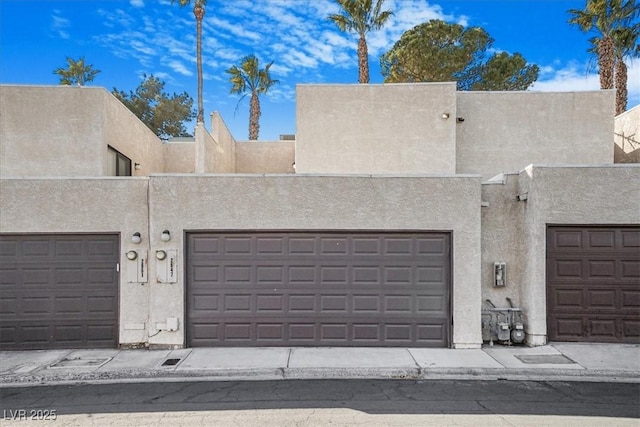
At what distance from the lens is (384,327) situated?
7.25 meters

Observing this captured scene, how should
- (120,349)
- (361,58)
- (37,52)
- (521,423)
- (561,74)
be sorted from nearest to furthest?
(521,423) → (120,349) → (37,52) → (561,74) → (361,58)

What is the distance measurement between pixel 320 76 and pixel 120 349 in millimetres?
10659

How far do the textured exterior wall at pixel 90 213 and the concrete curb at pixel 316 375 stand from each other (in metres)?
1.41

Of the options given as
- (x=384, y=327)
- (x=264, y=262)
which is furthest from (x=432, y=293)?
(x=264, y=262)

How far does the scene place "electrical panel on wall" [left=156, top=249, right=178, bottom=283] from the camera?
7160mm

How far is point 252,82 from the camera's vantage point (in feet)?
82.0

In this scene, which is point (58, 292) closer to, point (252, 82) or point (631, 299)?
point (631, 299)

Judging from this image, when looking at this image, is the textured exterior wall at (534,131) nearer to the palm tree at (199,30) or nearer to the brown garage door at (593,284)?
the brown garage door at (593,284)

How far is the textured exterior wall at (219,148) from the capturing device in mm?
11586

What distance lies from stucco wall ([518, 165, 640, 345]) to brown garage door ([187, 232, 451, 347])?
1.74 meters

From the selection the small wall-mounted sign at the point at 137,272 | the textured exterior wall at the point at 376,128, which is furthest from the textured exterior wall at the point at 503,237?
the small wall-mounted sign at the point at 137,272

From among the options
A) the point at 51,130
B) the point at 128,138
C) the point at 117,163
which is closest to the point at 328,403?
the point at 117,163

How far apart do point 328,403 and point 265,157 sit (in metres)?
11.9

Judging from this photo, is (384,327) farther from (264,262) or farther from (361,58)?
(361,58)
